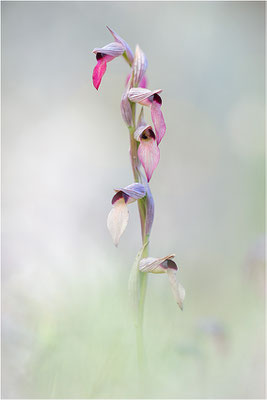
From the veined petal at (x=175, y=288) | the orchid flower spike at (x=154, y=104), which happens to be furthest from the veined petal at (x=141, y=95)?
the veined petal at (x=175, y=288)

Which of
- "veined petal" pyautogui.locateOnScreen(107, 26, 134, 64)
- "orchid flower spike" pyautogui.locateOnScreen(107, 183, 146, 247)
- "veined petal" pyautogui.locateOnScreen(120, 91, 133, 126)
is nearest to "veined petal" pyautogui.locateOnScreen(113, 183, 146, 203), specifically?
"orchid flower spike" pyautogui.locateOnScreen(107, 183, 146, 247)

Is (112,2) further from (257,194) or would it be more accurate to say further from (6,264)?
(6,264)

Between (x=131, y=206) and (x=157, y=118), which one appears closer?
(x=157, y=118)

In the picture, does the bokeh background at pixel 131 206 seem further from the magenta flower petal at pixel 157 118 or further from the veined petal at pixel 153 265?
the magenta flower petal at pixel 157 118

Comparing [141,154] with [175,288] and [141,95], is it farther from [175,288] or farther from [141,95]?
[175,288]

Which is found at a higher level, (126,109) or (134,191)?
(126,109)

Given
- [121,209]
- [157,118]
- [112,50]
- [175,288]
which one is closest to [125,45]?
[112,50]
